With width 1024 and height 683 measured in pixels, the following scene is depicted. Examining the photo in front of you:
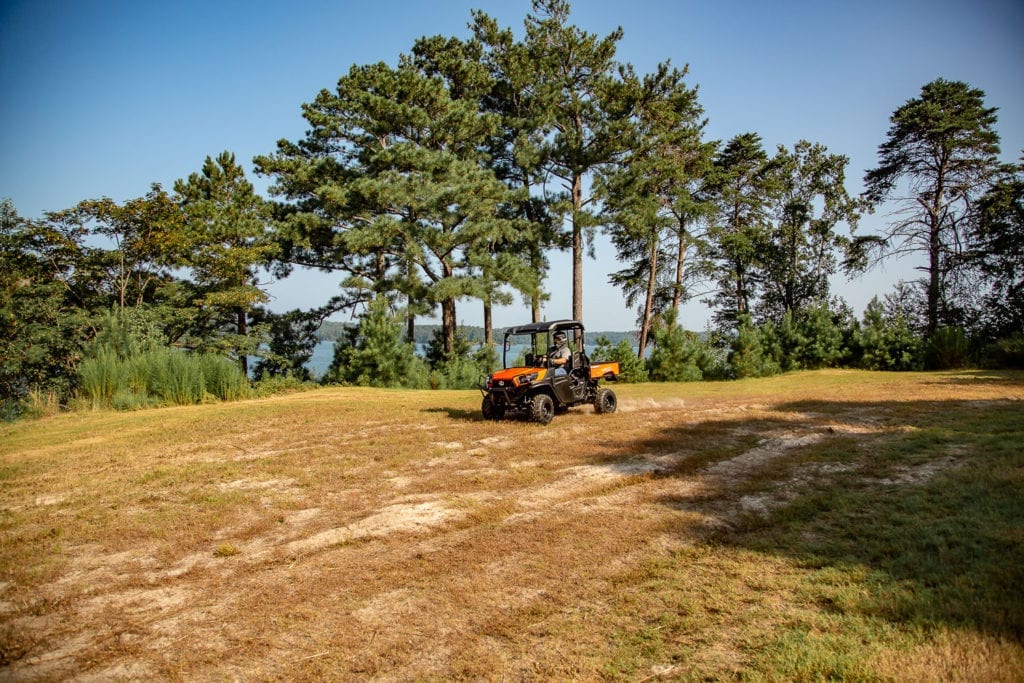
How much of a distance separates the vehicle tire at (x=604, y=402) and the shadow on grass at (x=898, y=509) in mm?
2479

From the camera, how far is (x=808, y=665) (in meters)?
2.73

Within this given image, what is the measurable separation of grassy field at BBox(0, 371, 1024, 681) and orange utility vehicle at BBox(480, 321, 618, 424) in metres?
1.41

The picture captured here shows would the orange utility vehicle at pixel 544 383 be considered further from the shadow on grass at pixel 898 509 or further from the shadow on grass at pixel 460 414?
the shadow on grass at pixel 898 509

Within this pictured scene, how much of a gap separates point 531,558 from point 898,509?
10.1 feet

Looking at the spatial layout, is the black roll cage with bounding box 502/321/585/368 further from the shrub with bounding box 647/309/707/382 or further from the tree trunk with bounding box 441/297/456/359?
the tree trunk with bounding box 441/297/456/359

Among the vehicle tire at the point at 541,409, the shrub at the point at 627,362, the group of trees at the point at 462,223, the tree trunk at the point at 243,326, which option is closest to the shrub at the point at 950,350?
the group of trees at the point at 462,223

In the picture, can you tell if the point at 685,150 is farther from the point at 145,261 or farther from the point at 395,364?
the point at 145,261

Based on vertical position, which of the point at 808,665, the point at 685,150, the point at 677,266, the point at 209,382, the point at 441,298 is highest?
the point at 685,150

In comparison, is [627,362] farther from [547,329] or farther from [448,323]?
[547,329]

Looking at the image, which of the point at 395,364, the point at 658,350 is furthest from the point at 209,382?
the point at 658,350

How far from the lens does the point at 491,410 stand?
1057 cm

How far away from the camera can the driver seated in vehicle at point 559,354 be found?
1041 cm

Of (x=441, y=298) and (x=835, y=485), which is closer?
(x=835, y=485)

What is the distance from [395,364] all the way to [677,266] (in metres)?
18.2
